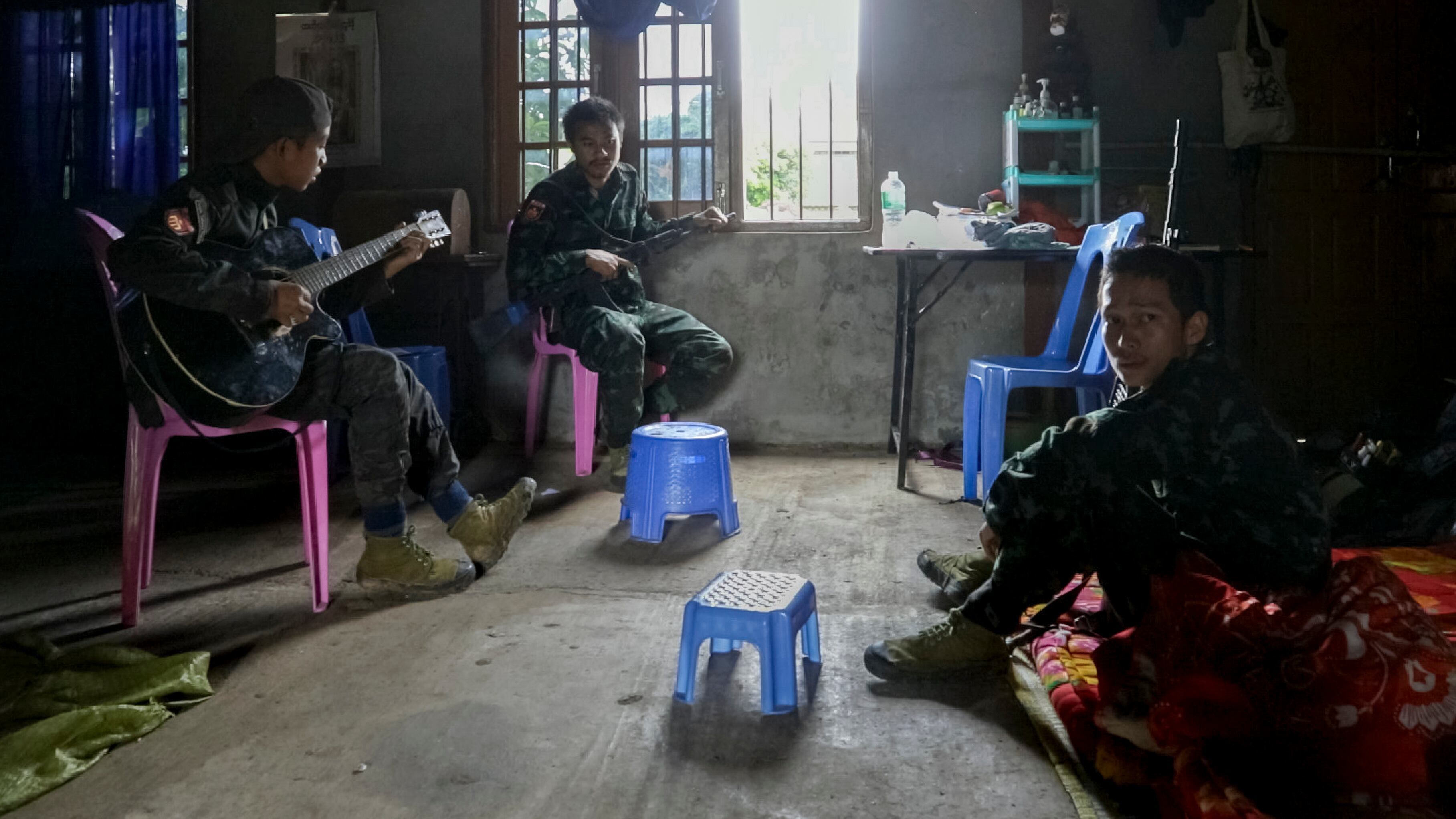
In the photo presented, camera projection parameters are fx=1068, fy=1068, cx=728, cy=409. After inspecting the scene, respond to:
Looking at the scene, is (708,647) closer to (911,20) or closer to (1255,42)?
(911,20)

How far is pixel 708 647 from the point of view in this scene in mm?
2188

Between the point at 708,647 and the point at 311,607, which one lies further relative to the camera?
the point at 311,607

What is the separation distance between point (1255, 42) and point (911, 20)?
1393mm

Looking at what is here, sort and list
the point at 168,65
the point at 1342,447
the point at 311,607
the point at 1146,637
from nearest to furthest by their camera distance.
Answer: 1. the point at 1146,637
2. the point at 311,607
3. the point at 1342,447
4. the point at 168,65

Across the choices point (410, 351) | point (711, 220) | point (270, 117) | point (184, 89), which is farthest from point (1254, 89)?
point (184, 89)

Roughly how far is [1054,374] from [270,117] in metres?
2.32

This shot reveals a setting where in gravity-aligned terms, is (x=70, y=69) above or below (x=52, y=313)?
above

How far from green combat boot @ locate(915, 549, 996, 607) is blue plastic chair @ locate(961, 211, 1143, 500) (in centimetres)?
73

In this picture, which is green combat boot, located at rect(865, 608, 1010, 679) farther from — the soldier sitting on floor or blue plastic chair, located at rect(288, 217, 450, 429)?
blue plastic chair, located at rect(288, 217, 450, 429)

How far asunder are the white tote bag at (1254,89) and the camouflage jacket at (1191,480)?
300 centimetres

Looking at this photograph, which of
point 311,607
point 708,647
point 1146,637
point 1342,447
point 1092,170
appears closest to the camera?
point 1146,637

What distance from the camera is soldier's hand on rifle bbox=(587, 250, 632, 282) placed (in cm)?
386

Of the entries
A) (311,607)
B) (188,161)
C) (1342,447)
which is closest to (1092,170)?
(1342,447)

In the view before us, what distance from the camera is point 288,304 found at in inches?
93.4
